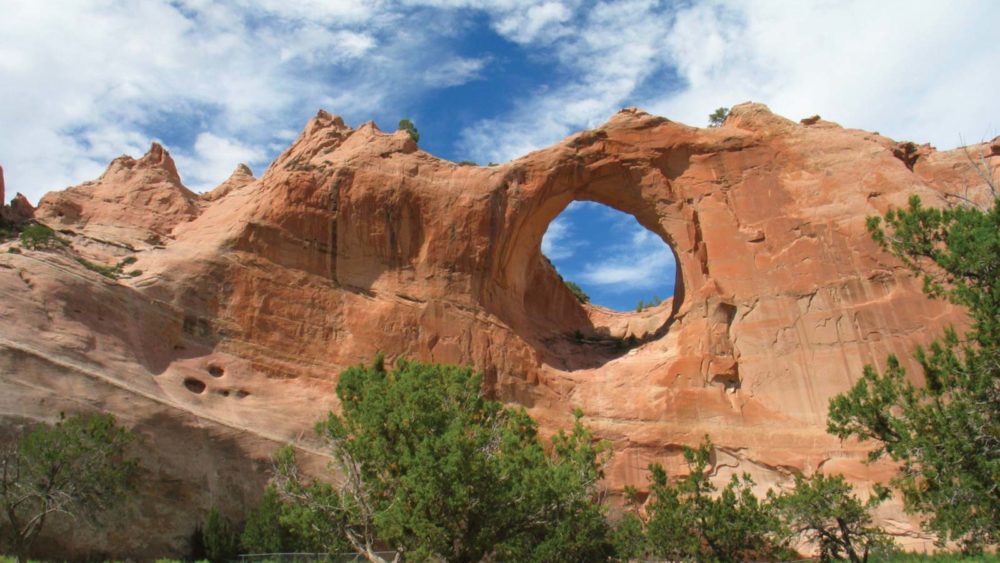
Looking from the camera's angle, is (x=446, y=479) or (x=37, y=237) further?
(x=37, y=237)

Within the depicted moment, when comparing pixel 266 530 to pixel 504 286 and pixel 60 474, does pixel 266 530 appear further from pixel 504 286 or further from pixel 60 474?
pixel 504 286

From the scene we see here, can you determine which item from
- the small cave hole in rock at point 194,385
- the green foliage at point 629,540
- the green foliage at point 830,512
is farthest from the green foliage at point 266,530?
the green foliage at point 830,512

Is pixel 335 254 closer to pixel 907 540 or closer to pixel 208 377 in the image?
pixel 208 377

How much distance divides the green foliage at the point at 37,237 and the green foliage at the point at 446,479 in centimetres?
1342

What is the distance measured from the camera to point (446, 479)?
55.3 feet

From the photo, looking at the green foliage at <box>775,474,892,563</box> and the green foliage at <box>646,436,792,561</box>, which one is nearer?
the green foliage at <box>646,436,792,561</box>

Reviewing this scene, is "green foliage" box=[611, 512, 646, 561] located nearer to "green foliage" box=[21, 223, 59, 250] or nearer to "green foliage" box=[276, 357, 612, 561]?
"green foliage" box=[276, 357, 612, 561]

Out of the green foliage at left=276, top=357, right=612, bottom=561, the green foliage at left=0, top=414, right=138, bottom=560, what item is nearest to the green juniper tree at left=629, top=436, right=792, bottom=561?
the green foliage at left=276, top=357, right=612, bottom=561

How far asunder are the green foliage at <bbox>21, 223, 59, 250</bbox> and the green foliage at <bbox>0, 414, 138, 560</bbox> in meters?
8.32

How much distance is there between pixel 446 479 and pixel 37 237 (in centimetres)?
1881

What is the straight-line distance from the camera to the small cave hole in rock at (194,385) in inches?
1075

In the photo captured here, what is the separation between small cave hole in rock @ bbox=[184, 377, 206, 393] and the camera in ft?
89.6

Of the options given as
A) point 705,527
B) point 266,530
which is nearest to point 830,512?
point 705,527

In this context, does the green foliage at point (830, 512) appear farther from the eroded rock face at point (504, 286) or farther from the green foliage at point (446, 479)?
the eroded rock face at point (504, 286)
